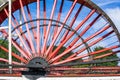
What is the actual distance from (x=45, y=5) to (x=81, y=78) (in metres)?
18.4

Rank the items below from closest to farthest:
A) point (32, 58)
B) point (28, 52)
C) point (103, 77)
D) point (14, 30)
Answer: point (103, 77) < point (32, 58) < point (28, 52) < point (14, 30)

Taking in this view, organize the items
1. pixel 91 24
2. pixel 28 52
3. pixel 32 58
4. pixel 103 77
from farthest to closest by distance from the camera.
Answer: pixel 91 24 < pixel 28 52 < pixel 32 58 < pixel 103 77

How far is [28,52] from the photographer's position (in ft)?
143

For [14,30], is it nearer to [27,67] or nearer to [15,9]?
[15,9]

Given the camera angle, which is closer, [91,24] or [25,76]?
[25,76]

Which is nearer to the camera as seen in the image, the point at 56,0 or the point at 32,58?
the point at 32,58

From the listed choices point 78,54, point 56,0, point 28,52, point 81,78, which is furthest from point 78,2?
point 81,78

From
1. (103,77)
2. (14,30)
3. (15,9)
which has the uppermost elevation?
(15,9)

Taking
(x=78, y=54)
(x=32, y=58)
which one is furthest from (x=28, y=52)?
(x=78, y=54)

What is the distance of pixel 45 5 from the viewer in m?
50.9

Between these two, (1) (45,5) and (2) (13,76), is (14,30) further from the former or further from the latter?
(2) (13,76)

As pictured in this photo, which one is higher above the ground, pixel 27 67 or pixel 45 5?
pixel 45 5

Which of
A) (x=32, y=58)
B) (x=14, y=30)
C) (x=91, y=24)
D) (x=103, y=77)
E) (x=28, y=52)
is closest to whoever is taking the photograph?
(x=103, y=77)

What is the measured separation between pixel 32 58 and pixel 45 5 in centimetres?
1256
